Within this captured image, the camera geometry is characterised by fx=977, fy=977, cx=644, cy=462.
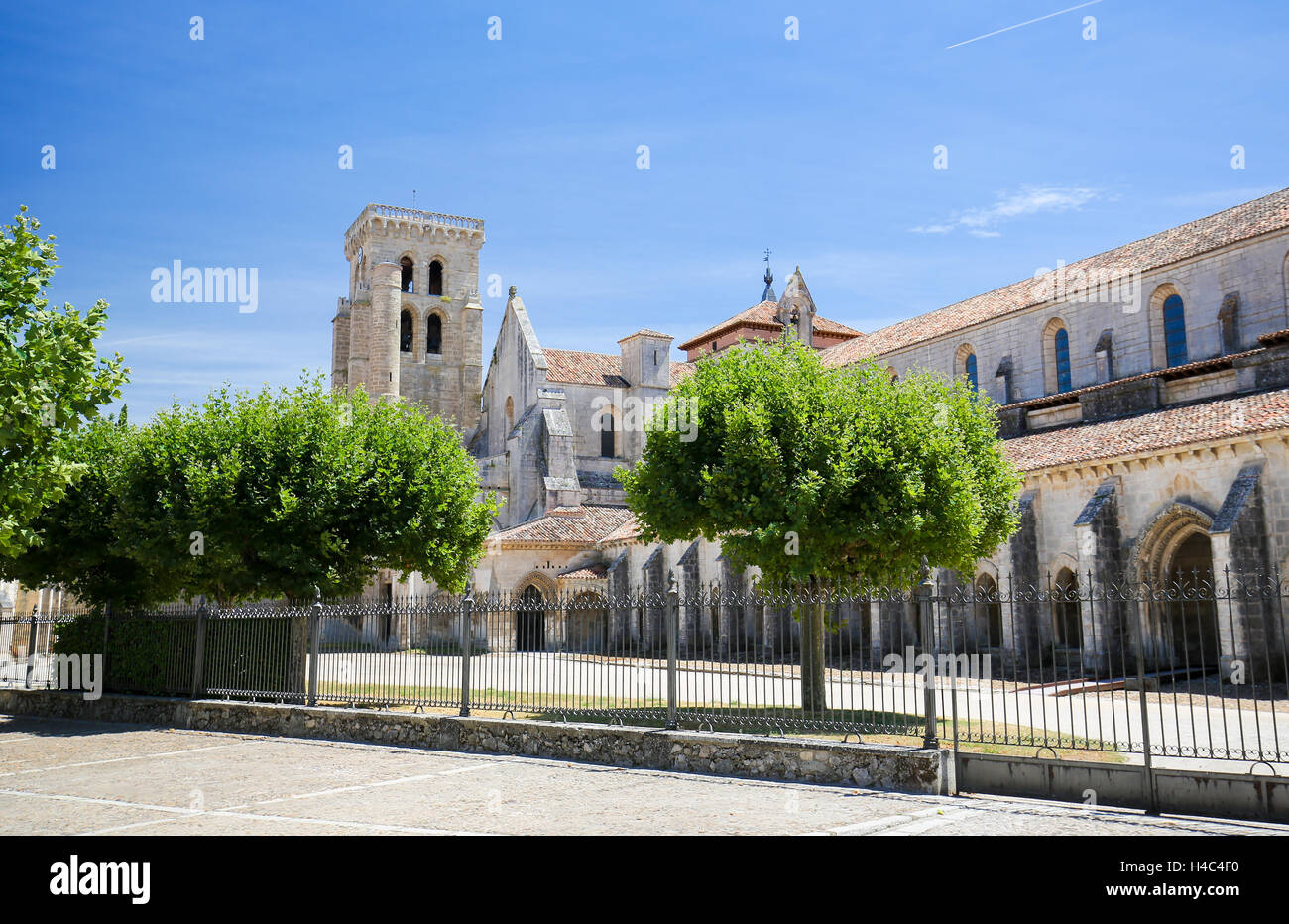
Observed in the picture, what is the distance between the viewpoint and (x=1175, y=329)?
30.1m

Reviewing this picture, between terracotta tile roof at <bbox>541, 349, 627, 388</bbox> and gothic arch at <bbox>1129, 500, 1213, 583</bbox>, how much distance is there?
1192 inches

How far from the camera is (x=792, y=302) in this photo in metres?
50.7

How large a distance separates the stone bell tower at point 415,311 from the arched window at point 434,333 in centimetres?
6

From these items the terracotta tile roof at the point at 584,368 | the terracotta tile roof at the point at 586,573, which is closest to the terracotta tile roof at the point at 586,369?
the terracotta tile roof at the point at 584,368

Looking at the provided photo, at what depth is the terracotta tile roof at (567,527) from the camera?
127 feet

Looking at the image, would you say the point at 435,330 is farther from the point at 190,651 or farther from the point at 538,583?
the point at 190,651

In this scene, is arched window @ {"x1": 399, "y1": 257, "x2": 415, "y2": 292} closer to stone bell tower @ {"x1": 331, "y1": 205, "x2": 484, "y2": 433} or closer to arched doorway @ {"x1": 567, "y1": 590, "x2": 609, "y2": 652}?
stone bell tower @ {"x1": 331, "y1": 205, "x2": 484, "y2": 433}

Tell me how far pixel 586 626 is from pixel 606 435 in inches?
799

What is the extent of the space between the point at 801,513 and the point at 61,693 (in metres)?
15.1

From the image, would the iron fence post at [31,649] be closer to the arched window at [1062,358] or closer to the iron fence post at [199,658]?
the iron fence post at [199,658]

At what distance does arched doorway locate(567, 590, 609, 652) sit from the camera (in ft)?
45.5

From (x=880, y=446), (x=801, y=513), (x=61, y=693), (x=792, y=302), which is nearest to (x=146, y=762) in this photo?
(x=61, y=693)
